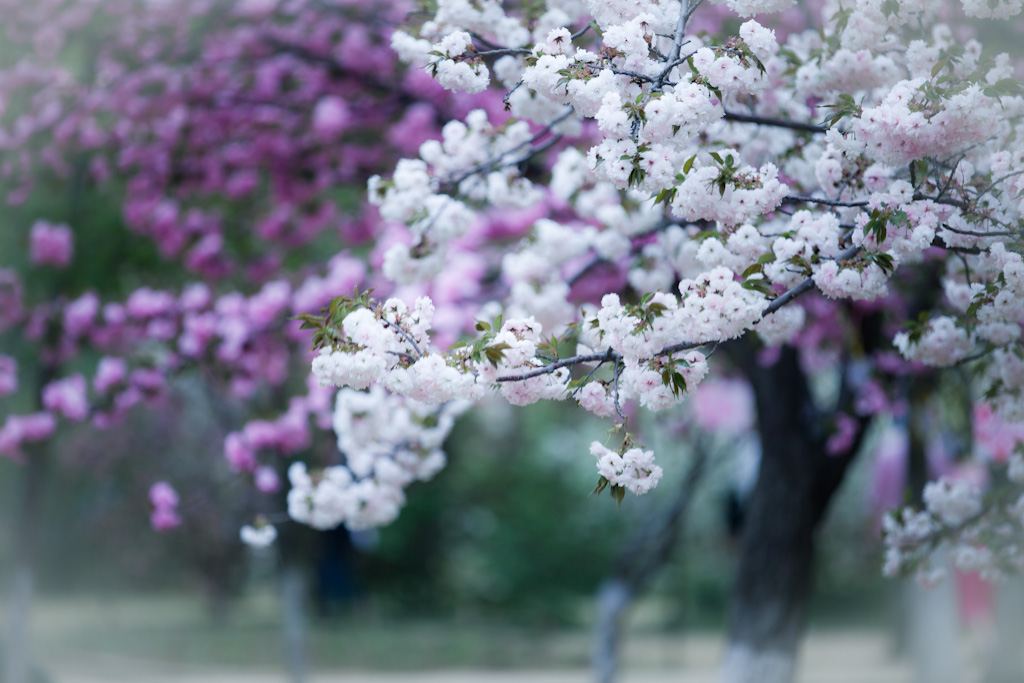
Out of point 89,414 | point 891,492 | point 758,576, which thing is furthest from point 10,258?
point 891,492

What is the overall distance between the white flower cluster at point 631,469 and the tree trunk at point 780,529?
3358 mm

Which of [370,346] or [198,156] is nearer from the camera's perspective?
[370,346]

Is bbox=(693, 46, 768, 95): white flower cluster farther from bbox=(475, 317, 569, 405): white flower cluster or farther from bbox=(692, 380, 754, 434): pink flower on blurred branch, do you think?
bbox=(692, 380, 754, 434): pink flower on blurred branch

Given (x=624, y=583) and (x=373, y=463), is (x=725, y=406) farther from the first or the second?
(x=373, y=463)

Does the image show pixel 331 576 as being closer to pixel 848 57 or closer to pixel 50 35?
pixel 50 35

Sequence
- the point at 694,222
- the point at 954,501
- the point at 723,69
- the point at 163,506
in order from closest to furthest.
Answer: the point at 723,69 < the point at 694,222 < the point at 954,501 < the point at 163,506

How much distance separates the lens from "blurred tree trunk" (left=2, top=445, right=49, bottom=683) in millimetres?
8039

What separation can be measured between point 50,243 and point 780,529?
18.3ft

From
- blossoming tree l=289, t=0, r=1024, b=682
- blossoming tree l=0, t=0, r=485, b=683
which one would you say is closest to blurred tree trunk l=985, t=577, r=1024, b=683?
blossoming tree l=289, t=0, r=1024, b=682

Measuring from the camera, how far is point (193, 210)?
24.6 ft

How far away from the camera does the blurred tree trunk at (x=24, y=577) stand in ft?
26.4

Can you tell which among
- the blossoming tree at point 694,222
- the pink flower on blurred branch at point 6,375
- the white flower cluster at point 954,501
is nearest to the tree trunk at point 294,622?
the pink flower on blurred branch at point 6,375

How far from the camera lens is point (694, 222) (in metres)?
3.97

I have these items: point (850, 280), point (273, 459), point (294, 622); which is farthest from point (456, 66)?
point (273, 459)
